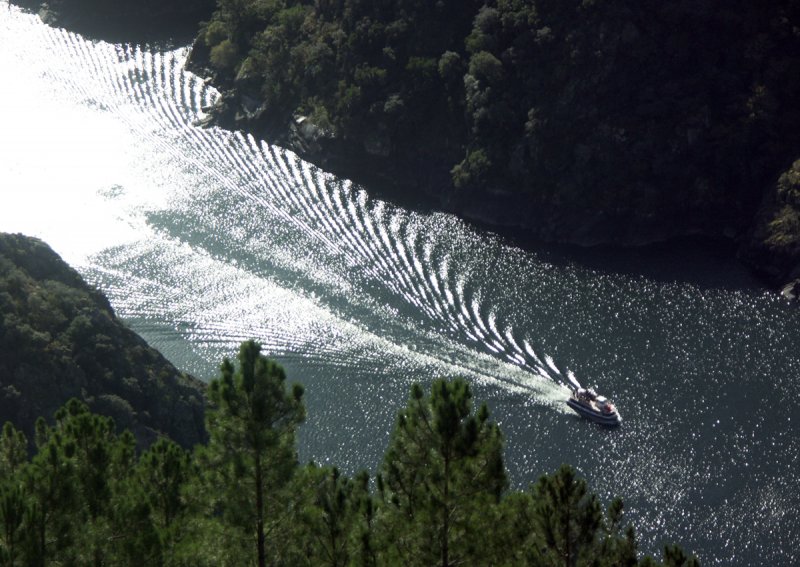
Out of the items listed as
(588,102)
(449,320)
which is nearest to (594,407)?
(449,320)

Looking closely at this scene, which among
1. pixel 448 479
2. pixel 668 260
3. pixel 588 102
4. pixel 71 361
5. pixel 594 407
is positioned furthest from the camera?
pixel 588 102

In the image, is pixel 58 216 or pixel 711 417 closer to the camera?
pixel 711 417

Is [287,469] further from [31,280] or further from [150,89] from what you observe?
[150,89]

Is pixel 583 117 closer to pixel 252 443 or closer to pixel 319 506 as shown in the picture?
pixel 319 506

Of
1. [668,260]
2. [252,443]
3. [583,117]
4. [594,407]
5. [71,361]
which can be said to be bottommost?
[594,407]

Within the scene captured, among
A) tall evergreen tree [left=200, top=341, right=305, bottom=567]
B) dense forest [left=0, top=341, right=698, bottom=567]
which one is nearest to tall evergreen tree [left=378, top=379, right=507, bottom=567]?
dense forest [left=0, top=341, right=698, bottom=567]

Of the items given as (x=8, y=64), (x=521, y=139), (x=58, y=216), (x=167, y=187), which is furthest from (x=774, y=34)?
(x=8, y=64)
